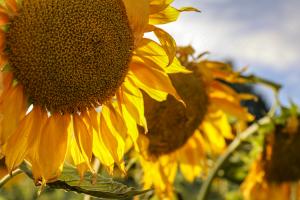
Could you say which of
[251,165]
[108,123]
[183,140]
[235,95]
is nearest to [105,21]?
[108,123]

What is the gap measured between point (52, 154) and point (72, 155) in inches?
2.6

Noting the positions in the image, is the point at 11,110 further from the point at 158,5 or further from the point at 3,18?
the point at 158,5

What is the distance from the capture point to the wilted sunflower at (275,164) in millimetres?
2473

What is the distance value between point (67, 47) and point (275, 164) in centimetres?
152

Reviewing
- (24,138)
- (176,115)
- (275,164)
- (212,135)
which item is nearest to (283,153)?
(275,164)

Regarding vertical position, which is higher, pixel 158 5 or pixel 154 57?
pixel 158 5

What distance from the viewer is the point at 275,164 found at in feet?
8.36

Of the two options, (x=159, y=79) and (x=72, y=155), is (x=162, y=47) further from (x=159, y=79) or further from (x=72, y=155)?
(x=72, y=155)

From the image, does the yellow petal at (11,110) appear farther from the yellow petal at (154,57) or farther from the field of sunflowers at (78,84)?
the yellow petal at (154,57)

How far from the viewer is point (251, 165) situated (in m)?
2.51

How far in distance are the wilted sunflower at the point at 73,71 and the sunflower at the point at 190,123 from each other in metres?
0.50

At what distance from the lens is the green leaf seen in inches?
40.3

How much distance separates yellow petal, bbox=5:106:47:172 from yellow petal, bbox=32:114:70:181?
2 centimetres

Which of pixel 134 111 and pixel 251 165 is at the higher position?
pixel 134 111
